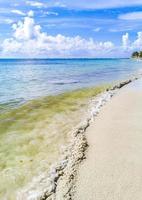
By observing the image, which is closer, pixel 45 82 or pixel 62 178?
pixel 62 178

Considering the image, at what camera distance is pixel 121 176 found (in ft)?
24.6

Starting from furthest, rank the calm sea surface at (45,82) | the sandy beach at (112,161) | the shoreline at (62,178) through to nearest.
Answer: the calm sea surface at (45,82) < the shoreline at (62,178) < the sandy beach at (112,161)

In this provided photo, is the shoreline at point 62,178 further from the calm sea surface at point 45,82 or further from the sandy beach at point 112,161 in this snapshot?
the calm sea surface at point 45,82

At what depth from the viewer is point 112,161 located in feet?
27.6

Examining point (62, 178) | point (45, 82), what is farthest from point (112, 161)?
point (45, 82)

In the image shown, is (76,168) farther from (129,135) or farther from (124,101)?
(124,101)

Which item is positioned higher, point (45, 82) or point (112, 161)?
point (112, 161)

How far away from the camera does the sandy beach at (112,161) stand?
681 cm

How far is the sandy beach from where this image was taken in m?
6.81

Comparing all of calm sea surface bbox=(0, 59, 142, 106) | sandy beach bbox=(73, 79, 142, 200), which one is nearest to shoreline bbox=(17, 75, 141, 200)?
sandy beach bbox=(73, 79, 142, 200)

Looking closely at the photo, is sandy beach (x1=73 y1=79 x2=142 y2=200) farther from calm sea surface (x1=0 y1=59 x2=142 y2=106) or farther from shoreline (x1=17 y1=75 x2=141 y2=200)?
calm sea surface (x1=0 y1=59 x2=142 y2=106)

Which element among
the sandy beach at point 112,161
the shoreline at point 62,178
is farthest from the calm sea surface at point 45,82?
the shoreline at point 62,178

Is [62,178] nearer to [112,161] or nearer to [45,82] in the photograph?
[112,161]

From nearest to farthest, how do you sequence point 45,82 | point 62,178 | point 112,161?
point 62,178
point 112,161
point 45,82
